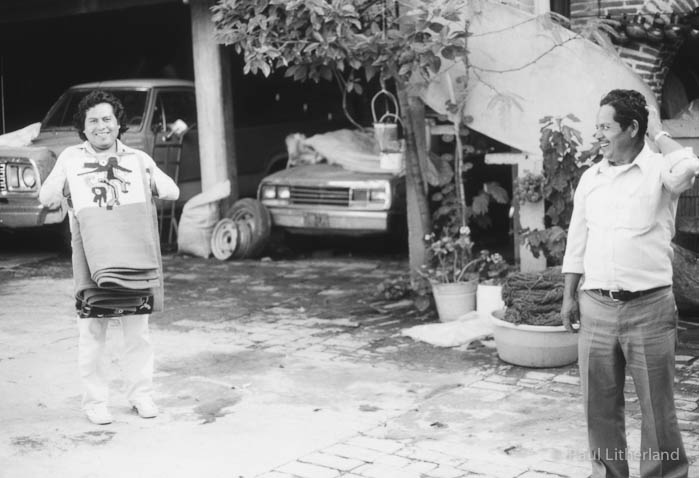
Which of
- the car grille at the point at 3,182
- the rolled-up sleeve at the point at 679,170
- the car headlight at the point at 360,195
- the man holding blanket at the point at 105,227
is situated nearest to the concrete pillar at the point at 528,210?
the car headlight at the point at 360,195

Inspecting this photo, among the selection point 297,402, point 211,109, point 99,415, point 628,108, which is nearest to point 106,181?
point 99,415

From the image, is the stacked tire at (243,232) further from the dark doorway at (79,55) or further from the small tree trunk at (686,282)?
the dark doorway at (79,55)

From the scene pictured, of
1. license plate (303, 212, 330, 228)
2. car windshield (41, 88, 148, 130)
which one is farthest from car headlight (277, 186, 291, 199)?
car windshield (41, 88, 148, 130)

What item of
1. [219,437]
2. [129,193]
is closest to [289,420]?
[219,437]

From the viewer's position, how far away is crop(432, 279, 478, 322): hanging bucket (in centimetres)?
882

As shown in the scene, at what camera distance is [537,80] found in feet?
29.6

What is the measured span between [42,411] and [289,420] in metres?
1.53

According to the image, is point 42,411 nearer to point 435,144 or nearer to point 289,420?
point 289,420

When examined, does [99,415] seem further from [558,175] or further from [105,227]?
[558,175]

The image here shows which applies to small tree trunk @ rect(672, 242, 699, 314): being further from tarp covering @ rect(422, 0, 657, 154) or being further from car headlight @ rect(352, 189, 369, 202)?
car headlight @ rect(352, 189, 369, 202)

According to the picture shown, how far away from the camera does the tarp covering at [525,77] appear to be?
8844mm

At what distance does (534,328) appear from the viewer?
7.31 metres

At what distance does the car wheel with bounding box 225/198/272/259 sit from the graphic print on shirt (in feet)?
20.9

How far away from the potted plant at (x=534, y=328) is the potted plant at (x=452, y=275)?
1165 mm
